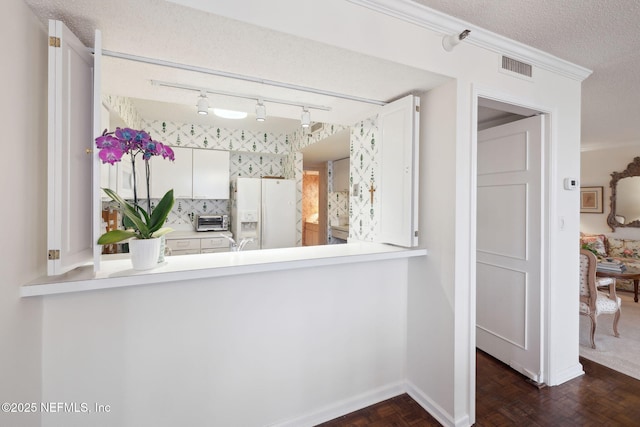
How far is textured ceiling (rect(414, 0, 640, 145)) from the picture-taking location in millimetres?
1504

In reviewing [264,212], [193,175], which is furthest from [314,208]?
[193,175]

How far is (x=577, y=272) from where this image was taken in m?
2.30

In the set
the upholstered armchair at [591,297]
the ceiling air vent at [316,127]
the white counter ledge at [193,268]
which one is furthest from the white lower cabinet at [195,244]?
the upholstered armchair at [591,297]

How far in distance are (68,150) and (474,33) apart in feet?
7.31

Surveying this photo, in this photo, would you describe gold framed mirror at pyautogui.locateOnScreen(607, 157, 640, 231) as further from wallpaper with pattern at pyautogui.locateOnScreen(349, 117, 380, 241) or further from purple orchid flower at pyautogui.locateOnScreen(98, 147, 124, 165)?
purple orchid flower at pyautogui.locateOnScreen(98, 147, 124, 165)

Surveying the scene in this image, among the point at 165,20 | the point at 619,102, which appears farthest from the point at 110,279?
the point at 619,102

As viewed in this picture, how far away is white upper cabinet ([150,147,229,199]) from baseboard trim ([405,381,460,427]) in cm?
358

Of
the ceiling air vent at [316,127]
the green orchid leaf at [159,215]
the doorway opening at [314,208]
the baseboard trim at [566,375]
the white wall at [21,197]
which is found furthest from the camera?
the doorway opening at [314,208]

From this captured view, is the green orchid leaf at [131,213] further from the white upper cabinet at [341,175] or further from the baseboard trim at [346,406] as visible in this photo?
the white upper cabinet at [341,175]

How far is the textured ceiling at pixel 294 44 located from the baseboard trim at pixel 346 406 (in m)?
2.09

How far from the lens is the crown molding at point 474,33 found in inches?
58.7

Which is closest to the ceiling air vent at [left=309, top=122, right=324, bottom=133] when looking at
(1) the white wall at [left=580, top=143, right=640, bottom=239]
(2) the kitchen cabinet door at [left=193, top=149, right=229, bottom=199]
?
(2) the kitchen cabinet door at [left=193, top=149, right=229, bottom=199]

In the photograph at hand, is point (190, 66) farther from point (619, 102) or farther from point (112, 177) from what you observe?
point (619, 102)

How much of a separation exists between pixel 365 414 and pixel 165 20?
247 centimetres
